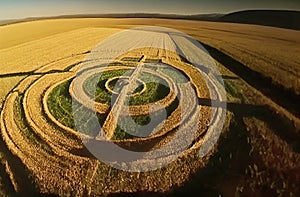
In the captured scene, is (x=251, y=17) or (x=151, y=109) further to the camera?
(x=251, y=17)

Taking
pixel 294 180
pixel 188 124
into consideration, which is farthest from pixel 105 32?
pixel 294 180

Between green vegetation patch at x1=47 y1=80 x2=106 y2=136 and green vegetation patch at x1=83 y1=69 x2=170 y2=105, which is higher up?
green vegetation patch at x1=83 y1=69 x2=170 y2=105

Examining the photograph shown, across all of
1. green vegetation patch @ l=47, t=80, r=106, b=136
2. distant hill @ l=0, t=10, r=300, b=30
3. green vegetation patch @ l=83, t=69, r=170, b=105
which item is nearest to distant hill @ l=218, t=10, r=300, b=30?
distant hill @ l=0, t=10, r=300, b=30

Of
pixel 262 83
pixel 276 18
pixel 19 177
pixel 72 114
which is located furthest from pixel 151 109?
pixel 276 18

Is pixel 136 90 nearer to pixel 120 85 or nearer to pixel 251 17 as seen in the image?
pixel 120 85

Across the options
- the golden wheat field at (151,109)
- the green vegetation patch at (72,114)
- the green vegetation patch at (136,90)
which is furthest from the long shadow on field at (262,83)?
the green vegetation patch at (72,114)

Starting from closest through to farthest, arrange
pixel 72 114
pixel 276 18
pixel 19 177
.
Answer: pixel 19 177
pixel 72 114
pixel 276 18

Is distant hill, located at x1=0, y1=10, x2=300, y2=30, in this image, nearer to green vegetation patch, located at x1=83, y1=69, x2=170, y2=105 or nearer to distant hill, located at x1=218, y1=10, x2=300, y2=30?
distant hill, located at x1=218, y1=10, x2=300, y2=30

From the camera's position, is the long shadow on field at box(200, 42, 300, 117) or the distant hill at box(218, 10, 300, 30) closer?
the long shadow on field at box(200, 42, 300, 117)
